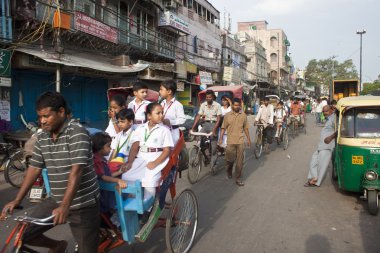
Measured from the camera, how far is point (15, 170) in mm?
7004

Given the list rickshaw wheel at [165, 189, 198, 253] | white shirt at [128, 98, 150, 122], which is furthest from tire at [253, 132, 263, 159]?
rickshaw wheel at [165, 189, 198, 253]

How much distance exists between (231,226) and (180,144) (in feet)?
4.85

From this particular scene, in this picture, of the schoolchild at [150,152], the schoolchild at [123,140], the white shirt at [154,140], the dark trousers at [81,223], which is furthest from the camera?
the schoolchild at [123,140]

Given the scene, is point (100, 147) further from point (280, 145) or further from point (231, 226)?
point (280, 145)

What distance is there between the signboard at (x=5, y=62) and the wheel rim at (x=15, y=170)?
12.5ft

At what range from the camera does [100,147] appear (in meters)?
3.06

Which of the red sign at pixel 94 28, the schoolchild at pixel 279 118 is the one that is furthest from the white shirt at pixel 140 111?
the red sign at pixel 94 28

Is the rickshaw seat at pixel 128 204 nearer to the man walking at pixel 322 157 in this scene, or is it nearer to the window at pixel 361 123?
the window at pixel 361 123

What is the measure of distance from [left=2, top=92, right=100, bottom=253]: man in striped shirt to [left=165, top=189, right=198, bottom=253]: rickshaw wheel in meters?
1.03

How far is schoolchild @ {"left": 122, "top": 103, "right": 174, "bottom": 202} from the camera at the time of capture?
3.37 metres

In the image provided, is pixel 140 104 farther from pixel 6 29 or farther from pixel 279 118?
pixel 279 118

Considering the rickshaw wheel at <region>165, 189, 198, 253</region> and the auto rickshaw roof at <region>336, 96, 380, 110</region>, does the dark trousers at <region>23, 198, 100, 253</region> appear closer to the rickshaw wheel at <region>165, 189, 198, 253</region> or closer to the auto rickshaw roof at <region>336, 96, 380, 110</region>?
the rickshaw wheel at <region>165, 189, 198, 253</region>

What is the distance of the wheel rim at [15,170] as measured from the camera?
6828mm

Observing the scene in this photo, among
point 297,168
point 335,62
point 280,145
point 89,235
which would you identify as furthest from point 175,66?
point 335,62
